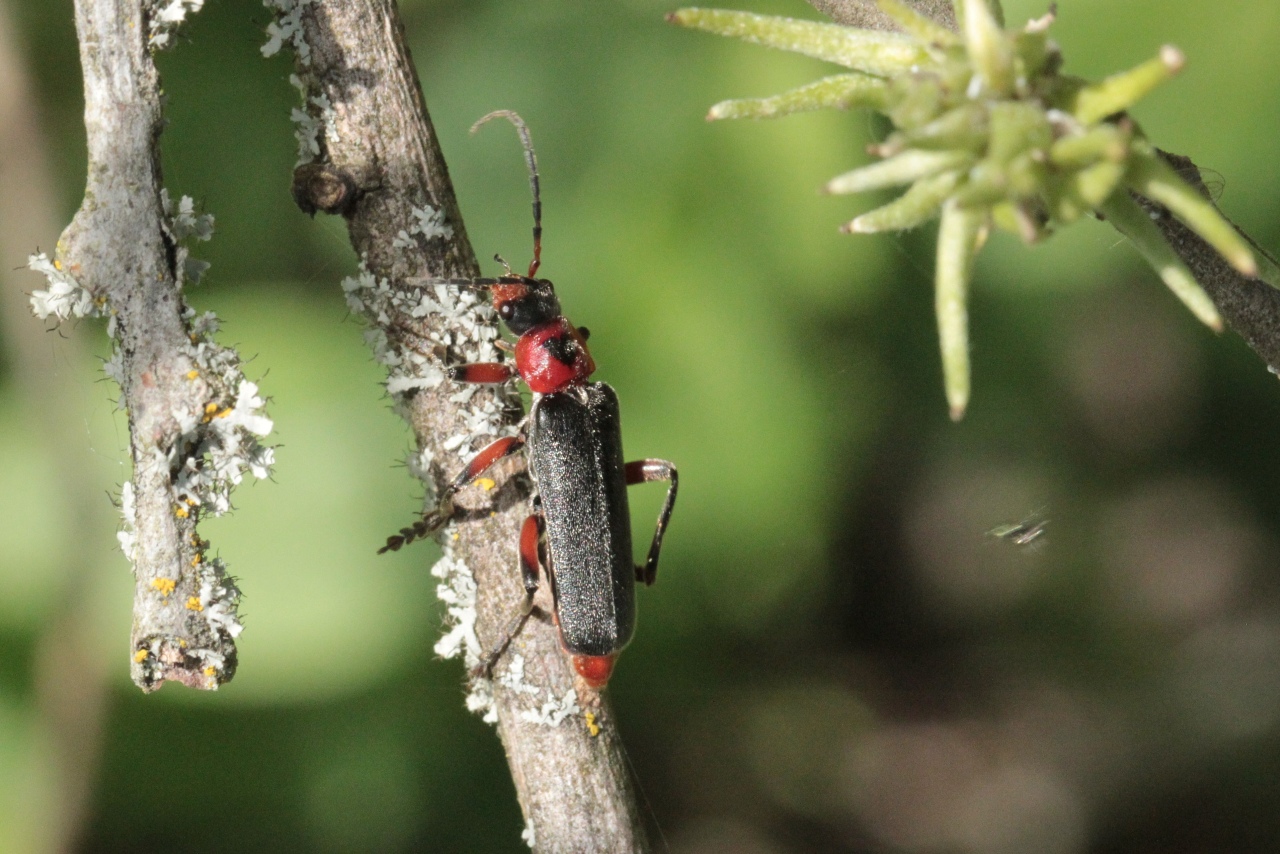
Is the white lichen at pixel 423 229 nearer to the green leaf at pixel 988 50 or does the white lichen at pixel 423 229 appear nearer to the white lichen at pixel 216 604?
the white lichen at pixel 216 604

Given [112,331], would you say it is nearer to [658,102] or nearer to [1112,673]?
[658,102]

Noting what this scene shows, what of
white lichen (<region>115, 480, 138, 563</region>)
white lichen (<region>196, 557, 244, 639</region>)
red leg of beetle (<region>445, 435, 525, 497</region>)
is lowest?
white lichen (<region>196, 557, 244, 639</region>)

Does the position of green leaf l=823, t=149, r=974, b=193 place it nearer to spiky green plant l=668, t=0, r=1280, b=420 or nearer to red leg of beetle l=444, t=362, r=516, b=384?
spiky green plant l=668, t=0, r=1280, b=420

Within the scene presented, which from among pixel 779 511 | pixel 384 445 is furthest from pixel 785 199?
pixel 384 445

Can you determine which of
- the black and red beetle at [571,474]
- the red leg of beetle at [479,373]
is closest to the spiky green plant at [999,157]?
the red leg of beetle at [479,373]

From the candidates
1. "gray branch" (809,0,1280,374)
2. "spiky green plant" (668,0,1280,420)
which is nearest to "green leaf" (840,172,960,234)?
"spiky green plant" (668,0,1280,420)

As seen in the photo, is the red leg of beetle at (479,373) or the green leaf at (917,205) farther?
the red leg of beetle at (479,373)
